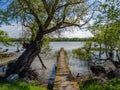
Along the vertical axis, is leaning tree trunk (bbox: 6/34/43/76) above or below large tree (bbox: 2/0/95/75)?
below

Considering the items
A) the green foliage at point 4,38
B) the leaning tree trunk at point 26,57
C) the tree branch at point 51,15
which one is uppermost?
the tree branch at point 51,15

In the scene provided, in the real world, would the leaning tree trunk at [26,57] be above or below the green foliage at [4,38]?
below

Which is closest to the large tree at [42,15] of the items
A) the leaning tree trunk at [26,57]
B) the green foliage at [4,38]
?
the leaning tree trunk at [26,57]

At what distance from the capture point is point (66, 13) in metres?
17.1

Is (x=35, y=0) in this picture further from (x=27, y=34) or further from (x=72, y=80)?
(x=72, y=80)

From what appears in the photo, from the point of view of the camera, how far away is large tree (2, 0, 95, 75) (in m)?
15.9

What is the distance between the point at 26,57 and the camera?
17.1 m

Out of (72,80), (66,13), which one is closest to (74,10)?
(66,13)

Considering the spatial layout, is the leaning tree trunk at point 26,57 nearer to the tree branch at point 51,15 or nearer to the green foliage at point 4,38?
the tree branch at point 51,15

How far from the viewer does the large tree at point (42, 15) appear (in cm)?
1593

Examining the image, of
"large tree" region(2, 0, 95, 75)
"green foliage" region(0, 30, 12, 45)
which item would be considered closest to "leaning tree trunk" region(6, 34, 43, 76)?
"large tree" region(2, 0, 95, 75)

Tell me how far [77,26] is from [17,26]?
3800 millimetres

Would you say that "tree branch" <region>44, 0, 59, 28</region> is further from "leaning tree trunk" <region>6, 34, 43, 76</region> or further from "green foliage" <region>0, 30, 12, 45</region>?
"green foliage" <region>0, 30, 12, 45</region>

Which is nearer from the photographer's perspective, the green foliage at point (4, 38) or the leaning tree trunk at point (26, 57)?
the green foliage at point (4, 38)
